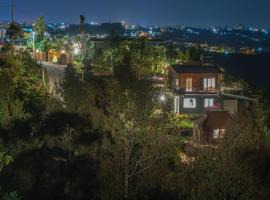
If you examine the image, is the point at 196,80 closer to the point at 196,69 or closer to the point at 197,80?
the point at 197,80

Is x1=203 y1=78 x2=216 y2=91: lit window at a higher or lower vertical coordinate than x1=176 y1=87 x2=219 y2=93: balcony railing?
higher

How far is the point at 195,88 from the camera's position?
35156 mm

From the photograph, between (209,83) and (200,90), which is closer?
(200,90)

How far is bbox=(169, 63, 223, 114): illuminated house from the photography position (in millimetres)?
34562

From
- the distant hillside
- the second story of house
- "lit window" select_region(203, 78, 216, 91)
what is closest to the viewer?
the second story of house

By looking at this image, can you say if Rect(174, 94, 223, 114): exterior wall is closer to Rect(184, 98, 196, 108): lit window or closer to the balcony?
Rect(184, 98, 196, 108): lit window

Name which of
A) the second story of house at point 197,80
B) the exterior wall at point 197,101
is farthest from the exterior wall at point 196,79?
the exterior wall at point 197,101

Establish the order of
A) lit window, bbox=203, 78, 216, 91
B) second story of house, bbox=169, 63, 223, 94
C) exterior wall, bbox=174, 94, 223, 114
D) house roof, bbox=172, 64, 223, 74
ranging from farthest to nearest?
house roof, bbox=172, 64, 223, 74, lit window, bbox=203, 78, 216, 91, second story of house, bbox=169, 63, 223, 94, exterior wall, bbox=174, 94, 223, 114

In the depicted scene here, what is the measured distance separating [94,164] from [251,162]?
196 inches

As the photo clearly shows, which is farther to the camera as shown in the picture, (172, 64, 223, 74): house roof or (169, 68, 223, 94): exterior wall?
(172, 64, 223, 74): house roof

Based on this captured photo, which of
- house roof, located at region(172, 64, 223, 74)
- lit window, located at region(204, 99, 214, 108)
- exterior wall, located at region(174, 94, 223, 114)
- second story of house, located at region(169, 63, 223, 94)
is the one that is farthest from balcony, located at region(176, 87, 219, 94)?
house roof, located at region(172, 64, 223, 74)

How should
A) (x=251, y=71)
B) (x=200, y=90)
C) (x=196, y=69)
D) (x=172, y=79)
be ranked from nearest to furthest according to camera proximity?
(x=200, y=90), (x=196, y=69), (x=172, y=79), (x=251, y=71)

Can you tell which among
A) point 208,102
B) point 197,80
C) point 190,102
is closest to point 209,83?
point 197,80

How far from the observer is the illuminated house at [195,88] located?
3456 cm
